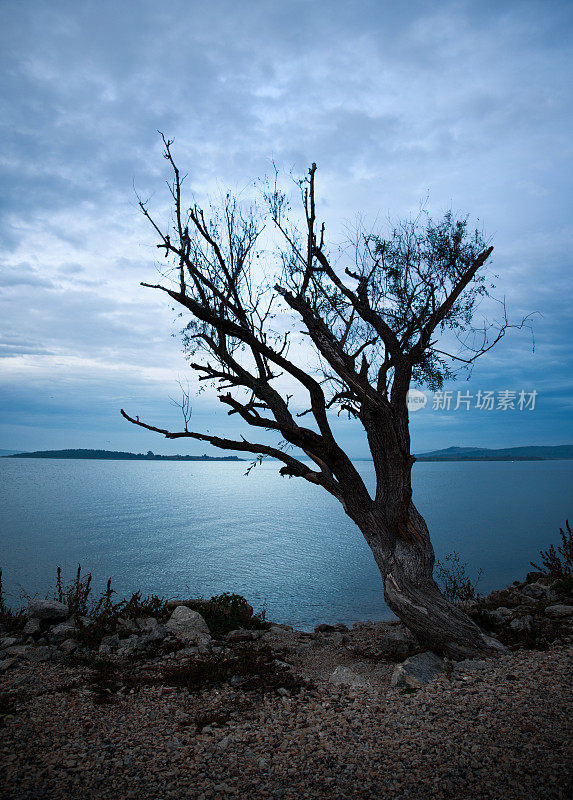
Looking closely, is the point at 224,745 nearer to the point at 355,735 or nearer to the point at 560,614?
the point at 355,735

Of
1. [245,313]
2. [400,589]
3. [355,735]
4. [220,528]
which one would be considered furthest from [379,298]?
[220,528]

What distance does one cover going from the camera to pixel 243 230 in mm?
10633

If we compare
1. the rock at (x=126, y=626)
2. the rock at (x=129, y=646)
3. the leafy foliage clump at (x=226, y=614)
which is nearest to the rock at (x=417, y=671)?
the leafy foliage clump at (x=226, y=614)

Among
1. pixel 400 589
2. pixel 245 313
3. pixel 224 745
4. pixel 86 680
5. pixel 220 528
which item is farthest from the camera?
pixel 220 528

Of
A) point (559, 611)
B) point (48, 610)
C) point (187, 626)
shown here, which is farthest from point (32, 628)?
point (559, 611)

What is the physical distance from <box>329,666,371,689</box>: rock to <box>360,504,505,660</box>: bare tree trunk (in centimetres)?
152

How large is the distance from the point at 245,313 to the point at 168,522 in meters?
34.2

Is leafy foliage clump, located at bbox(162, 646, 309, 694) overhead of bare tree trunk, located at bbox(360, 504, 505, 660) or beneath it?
beneath

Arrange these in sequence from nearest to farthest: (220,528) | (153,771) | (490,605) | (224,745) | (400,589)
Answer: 1. (153,771)
2. (224,745)
3. (400,589)
4. (490,605)
5. (220,528)

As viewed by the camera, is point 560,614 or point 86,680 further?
point 560,614

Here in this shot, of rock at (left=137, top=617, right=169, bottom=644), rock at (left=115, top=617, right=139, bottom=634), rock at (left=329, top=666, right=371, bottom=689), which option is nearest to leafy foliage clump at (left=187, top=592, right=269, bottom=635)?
rock at (left=137, top=617, right=169, bottom=644)

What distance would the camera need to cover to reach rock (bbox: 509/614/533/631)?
884 cm

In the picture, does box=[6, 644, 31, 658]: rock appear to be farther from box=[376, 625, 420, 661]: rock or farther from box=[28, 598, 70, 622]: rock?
box=[376, 625, 420, 661]: rock

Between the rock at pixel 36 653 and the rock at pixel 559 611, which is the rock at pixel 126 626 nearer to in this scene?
the rock at pixel 36 653
